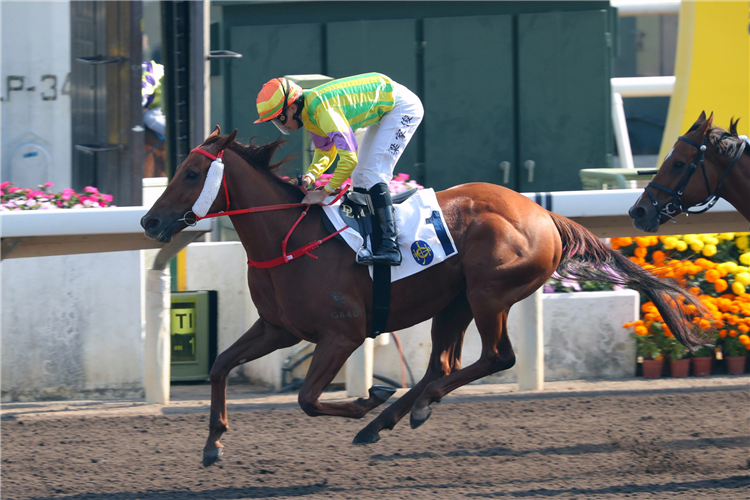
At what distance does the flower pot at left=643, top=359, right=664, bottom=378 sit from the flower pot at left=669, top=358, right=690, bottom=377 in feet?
0.27

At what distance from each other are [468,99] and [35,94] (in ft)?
13.3

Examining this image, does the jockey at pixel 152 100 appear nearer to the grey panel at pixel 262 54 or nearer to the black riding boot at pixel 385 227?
the grey panel at pixel 262 54

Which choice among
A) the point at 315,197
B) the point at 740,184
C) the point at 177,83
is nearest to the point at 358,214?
the point at 315,197

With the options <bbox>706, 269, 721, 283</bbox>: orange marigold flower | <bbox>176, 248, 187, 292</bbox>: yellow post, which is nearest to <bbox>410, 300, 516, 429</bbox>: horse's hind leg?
<bbox>706, 269, 721, 283</bbox>: orange marigold flower

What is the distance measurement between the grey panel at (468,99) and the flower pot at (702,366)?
9.46ft

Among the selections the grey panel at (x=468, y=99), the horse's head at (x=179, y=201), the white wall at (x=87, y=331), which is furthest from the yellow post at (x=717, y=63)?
the horse's head at (x=179, y=201)

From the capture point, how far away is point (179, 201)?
416cm

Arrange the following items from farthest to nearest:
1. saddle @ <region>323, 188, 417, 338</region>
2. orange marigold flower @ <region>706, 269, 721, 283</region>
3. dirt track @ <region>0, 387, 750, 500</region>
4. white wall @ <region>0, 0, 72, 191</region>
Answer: white wall @ <region>0, 0, 72, 191</region>, orange marigold flower @ <region>706, 269, 721, 283</region>, saddle @ <region>323, 188, 417, 338</region>, dirt track @ <region>0, 387, 750, 500</region>

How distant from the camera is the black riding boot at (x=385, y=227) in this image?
428cm

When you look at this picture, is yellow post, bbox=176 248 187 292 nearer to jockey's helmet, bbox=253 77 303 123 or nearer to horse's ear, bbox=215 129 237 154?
horse's ear, bbox=215 129 237 154

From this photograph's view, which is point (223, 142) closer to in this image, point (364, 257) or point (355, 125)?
point (355, 125)

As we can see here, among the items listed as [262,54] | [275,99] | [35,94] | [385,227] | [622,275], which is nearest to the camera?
[275,99]

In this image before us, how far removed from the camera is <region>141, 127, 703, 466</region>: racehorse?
422 cm

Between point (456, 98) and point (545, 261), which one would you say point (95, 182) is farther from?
point (545, 261)
